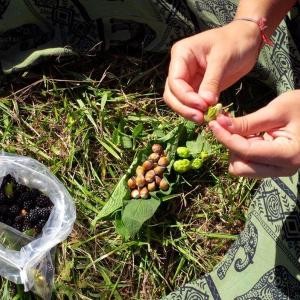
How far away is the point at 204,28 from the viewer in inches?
67.6

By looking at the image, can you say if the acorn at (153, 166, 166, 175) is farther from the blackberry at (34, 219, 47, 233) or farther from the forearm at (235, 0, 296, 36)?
the forearm at (235, 0, 296, 36)

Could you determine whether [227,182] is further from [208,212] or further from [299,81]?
[299,81]

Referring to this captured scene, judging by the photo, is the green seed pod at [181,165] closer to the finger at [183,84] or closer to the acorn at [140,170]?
the acorn at [140,170]

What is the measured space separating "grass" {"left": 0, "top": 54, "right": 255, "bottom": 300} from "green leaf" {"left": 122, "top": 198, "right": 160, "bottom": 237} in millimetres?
65

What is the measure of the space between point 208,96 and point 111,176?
0.71 m

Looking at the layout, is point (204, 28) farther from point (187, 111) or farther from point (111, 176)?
point (187, 111)

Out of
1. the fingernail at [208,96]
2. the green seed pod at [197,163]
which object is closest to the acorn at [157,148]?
the green seed pod at [197,163]

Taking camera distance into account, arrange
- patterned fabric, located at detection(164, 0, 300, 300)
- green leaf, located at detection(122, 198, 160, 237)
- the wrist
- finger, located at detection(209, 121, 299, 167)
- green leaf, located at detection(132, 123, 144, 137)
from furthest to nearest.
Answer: green leaf, located at detection(132, 123, 144, 137)
green leaf, located at detection(122, 198, 160, 237)
patterned fabric, located at detection(164, 0, 300, 300)
the wrist
finger, located at detection(209, 121, 299, 167)

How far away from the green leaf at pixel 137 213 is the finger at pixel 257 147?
1.95 ft

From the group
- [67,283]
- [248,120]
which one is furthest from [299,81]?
[67,283]

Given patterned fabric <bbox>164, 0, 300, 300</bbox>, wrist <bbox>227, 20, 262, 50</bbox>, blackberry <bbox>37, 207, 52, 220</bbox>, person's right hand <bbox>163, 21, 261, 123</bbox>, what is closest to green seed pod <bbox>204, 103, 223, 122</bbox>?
person's right hand <bbox>163, 21, 261, 123</bbox>

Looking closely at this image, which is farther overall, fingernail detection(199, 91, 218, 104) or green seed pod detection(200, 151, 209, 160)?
green seed pod detection(200, 151, 209, 160)

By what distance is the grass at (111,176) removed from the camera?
1705 mm

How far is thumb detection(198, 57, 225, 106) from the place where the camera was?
3.79 feet
